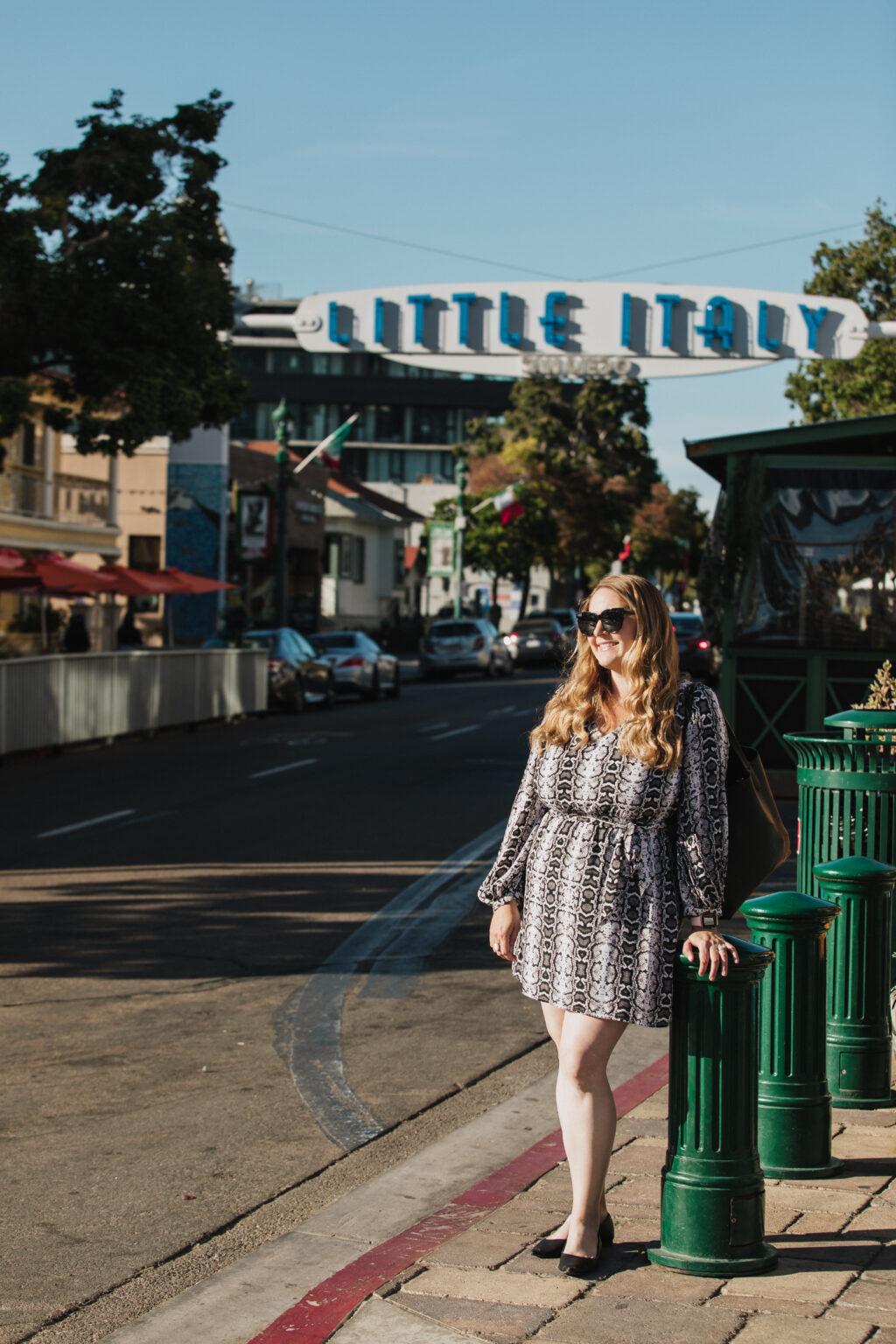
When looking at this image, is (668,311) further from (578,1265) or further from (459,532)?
(459,532)

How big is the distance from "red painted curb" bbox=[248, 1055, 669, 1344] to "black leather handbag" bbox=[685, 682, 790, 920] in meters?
1.24

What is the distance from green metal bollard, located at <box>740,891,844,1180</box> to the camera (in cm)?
519

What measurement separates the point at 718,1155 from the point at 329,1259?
1134 mm

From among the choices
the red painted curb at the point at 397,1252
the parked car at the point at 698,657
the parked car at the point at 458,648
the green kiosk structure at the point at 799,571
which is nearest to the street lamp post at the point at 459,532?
the parked car at the point at 458,648

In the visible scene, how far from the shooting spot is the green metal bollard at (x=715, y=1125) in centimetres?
450

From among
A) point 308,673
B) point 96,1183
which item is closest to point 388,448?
point 308,673

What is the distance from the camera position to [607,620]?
4.63 metres

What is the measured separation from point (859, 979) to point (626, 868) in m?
2.15

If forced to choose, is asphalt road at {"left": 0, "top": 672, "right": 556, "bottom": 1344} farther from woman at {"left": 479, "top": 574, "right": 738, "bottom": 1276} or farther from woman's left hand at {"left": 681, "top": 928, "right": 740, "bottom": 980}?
woman's left hand at {"left": 681, "top": 928, "right": 740, "bottom": 980}

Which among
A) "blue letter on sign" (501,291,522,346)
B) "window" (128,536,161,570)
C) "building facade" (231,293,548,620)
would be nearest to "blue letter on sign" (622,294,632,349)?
"blue letter on sign" (501,291,522,346)

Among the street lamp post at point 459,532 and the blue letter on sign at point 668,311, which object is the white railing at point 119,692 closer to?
the blue letter on sign at point 668,311

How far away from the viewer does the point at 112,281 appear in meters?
25.0

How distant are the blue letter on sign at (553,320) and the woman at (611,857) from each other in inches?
625

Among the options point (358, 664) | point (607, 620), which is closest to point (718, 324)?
point (607, 620)
